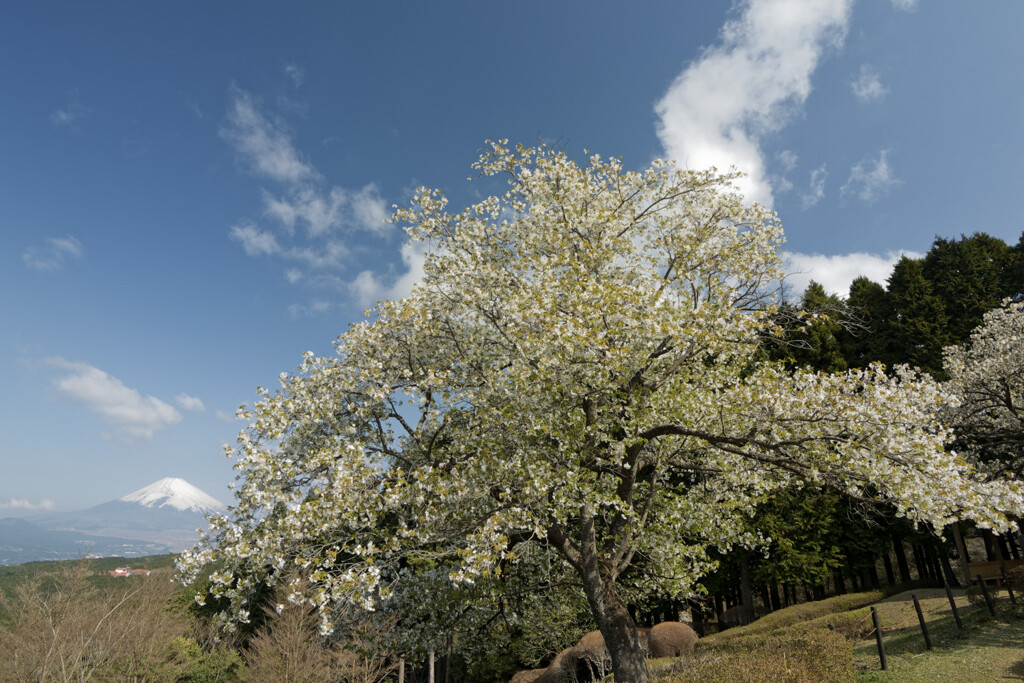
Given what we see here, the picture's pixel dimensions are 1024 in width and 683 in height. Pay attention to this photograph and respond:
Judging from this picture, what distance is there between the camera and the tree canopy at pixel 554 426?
11.0m

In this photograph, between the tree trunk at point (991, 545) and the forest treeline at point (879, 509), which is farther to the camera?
the forest treeline at point (879, 509)

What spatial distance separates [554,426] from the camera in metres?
12.4

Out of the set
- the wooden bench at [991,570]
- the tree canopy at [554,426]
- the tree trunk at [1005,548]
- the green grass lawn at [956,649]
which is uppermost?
the tree canopy at [554,426]

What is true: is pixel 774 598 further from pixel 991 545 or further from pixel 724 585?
pixel 991 545

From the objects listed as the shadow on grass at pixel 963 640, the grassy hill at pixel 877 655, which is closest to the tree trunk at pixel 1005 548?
Result: the grassy hill at pixel 877 655

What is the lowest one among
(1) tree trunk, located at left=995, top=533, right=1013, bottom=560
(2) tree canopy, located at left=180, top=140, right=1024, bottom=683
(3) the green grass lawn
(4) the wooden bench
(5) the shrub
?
(5) the shrub

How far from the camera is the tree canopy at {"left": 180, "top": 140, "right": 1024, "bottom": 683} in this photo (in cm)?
1098

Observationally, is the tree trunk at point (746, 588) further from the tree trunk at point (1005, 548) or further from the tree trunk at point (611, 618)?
the tree trunk at point (611, 618)

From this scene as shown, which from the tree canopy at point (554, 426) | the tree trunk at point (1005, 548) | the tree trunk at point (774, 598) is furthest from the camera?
the tree trunk at point (774, 598)

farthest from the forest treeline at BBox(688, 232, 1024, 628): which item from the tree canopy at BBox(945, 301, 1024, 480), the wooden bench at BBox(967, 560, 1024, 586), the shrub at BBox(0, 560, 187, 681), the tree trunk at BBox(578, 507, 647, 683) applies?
the shrub at BBox(0, 560, 187, 681)

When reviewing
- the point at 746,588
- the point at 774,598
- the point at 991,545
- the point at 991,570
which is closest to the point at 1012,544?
the point at 991,545

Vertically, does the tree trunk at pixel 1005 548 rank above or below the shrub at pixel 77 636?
above

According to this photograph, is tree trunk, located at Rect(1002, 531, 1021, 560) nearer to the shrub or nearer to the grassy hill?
the grassy hill

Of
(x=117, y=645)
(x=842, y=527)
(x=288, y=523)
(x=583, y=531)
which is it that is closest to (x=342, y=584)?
(x=288, y=523)
